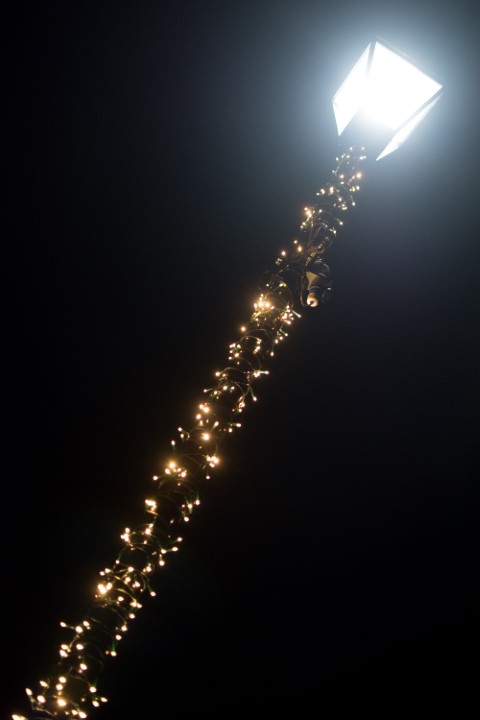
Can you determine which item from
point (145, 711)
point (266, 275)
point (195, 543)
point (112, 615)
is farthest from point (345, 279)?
point (145, 711)

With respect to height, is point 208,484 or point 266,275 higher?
point 266,275

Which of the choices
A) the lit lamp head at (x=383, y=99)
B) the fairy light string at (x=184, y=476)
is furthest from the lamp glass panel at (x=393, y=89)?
the fairy light string at (x=184, y=476)

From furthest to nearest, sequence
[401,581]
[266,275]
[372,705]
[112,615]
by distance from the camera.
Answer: [401,581]
[372,705]
[266,275]
[112,615]

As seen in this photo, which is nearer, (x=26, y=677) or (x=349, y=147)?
(x=26, y=677)

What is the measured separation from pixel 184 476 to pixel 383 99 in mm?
1796

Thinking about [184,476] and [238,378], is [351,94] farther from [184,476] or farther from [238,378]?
[184,476]

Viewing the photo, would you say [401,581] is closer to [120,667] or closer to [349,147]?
[120,667]

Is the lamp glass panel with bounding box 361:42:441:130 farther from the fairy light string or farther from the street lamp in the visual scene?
the fairy light string

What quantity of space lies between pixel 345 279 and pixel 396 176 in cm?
74

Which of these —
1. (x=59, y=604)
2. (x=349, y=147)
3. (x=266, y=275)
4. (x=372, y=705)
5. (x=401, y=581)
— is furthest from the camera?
(x=401, y=581)

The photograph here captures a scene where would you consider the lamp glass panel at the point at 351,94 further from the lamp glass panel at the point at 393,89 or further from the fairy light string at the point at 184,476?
the fairy light string at the point at 184,476

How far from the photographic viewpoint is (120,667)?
188 cm

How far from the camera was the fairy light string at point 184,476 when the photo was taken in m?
1.17

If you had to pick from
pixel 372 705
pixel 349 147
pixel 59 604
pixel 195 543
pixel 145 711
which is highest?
pixel 349 147
